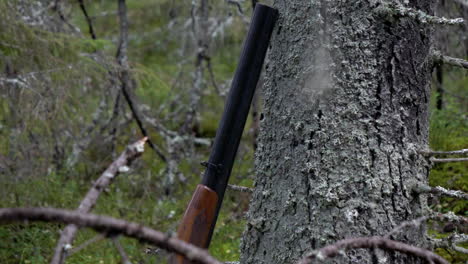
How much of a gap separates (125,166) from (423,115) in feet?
4.11

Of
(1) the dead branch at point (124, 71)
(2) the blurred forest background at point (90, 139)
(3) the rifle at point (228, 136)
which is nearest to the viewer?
(3) the rifle at point (228, 136)

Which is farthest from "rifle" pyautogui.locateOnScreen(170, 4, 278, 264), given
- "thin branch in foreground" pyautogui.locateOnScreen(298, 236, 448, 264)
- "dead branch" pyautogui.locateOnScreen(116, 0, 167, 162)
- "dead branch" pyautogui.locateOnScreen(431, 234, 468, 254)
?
"dead branch" pyautogui.locateOnScreen(116, 0, 167, 162)

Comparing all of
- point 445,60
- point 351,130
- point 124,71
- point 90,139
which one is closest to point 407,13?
point 445,60

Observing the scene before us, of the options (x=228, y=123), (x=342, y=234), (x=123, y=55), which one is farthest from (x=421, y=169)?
(x=123, y=55)

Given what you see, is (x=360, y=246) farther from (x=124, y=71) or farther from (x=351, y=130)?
(x=124, y=71)

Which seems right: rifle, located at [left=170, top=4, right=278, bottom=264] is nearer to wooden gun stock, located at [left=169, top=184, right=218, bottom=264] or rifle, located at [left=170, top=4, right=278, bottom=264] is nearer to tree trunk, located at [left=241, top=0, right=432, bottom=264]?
wooden gun stock, located at [left=169, top=184, right=218, bottom=264]

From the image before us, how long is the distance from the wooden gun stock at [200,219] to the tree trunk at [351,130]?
24 centimetres

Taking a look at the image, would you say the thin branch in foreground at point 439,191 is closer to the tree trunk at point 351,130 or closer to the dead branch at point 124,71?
the tree trunk at point 351,130

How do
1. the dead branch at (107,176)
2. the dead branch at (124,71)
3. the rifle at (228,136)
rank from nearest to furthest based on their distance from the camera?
1. the dead branch at (107,176)
2. the rifle at (228,136)
3. the dead branch at (124,71)

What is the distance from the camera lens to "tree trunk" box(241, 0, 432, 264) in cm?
181

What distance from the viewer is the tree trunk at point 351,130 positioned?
1.81 m

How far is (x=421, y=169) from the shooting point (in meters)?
1.92

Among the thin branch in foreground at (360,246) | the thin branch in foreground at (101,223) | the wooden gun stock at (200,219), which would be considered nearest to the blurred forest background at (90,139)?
the wooden gun stock at (200,219)

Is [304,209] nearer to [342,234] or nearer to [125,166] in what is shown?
[342,234]
